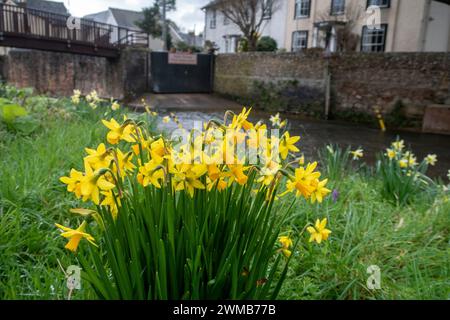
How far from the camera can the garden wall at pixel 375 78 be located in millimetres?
8773

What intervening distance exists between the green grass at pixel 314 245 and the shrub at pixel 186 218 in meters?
0.21

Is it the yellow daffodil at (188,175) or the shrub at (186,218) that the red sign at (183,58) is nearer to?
the shrub at (186,218)

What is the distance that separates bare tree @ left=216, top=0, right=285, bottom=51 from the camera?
1293 mm

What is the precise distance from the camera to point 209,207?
860 millimetres

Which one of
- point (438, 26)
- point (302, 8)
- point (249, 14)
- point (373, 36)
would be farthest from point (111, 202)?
point (373, 36)

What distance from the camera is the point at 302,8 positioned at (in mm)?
1473

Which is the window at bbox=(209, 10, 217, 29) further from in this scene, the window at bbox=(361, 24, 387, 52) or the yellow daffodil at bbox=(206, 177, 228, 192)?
the window at bbox=(361, 24, 387, 52)

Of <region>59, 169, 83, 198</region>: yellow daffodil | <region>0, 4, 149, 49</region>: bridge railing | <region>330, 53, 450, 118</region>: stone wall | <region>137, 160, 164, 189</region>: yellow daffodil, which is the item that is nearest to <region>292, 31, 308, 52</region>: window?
<region>137, 160, 164, 189</region>: yellow daffodil

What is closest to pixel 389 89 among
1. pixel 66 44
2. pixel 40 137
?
pixel 66 44

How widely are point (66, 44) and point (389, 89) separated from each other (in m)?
7.60

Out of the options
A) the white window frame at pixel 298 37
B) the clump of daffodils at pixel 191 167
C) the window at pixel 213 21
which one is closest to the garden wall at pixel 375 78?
the white window frame at pixel 298 37

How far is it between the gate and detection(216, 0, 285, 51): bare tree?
49 cm

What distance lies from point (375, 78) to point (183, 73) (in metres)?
8.93
